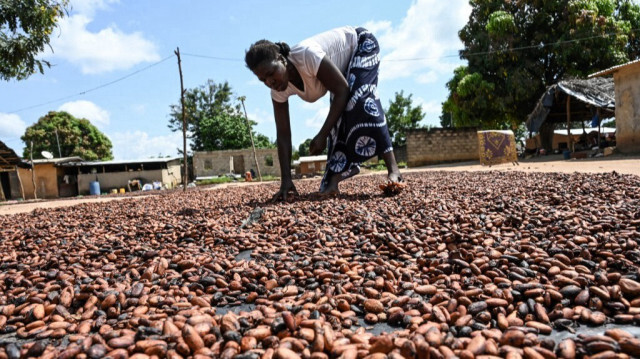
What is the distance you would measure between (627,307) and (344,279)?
35.0 inches

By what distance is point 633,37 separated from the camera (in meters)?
14.7

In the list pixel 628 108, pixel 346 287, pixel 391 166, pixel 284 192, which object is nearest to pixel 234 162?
pixel 628 108

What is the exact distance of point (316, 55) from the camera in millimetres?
2906

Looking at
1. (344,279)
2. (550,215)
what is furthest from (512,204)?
(344,279)

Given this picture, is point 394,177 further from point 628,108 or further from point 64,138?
point 64,138

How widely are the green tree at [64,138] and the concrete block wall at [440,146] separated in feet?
98.9

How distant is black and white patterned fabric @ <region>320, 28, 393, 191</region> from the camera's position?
327 cm

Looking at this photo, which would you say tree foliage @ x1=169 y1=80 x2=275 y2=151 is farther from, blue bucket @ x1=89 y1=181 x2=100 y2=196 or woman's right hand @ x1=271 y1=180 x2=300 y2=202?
woman's right hand @ x1=271 y1=180 x2=300 y2=202

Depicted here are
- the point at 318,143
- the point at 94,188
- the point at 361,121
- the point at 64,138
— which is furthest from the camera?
the point at 64,138

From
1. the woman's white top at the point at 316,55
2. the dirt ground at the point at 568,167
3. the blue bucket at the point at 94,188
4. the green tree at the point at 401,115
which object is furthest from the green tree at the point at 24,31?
the green tree at the point at 401,115

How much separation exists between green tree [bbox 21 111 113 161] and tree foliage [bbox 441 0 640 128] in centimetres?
3237

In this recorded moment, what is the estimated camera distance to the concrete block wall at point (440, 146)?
15.4 metres

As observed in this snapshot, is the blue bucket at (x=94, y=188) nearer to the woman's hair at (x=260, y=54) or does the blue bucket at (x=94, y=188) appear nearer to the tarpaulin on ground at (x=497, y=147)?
the tarpaulin on ground at (x=497, y=147)

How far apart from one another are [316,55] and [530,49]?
15121 millimetres
